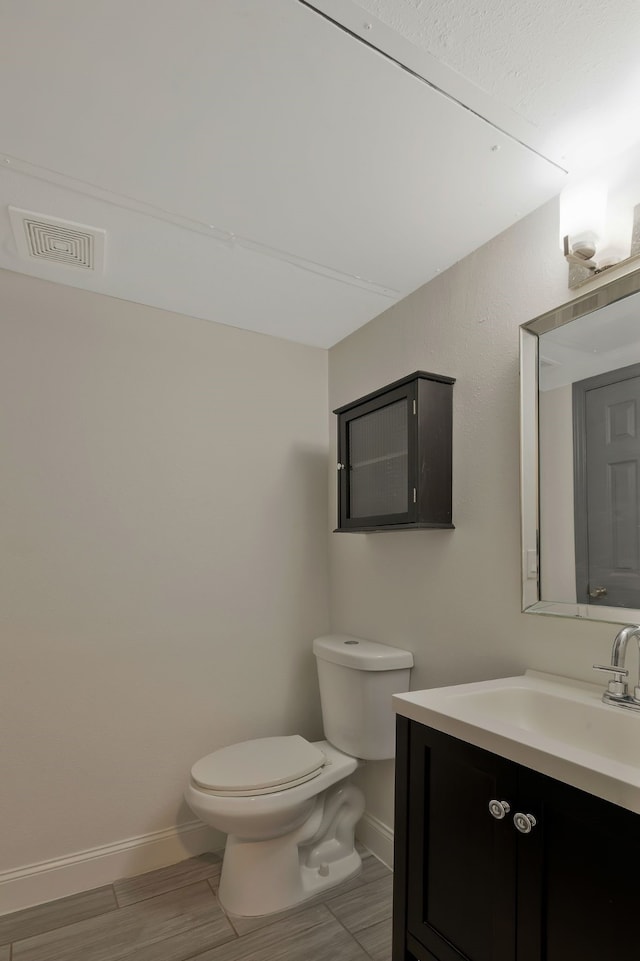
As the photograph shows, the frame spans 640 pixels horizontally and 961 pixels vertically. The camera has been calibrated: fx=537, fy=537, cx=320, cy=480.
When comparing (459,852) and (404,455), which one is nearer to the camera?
(459,852)

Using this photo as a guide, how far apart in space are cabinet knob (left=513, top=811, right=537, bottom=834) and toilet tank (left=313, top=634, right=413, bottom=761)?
2.97 ft

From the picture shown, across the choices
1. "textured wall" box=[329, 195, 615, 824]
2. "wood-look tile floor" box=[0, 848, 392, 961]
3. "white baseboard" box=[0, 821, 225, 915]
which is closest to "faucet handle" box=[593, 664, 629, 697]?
"textured wall" box=[329, 195, 615, 824]

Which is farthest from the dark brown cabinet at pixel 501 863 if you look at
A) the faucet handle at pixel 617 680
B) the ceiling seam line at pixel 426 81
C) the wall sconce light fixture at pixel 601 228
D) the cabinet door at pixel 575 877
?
the ceiling seam line at pixel 426 81

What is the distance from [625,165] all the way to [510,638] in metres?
1.26

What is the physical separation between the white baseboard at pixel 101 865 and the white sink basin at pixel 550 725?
1.28 m

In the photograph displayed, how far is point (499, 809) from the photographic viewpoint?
100cm

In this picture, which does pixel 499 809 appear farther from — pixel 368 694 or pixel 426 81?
pixel 426 81

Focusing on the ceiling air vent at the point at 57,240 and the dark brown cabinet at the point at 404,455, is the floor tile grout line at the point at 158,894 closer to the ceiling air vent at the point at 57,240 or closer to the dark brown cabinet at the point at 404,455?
the dark brown cabinet at the point at 404,455

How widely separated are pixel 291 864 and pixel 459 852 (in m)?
0.92

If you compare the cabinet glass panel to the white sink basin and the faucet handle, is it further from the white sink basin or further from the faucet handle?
the faucet handle

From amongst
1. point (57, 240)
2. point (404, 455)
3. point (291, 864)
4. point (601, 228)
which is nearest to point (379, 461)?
point (404, 455)

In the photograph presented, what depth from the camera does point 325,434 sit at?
2545 millimetres

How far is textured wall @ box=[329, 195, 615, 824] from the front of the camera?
150 centimetres

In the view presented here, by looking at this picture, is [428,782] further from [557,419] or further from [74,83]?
[74,83]
